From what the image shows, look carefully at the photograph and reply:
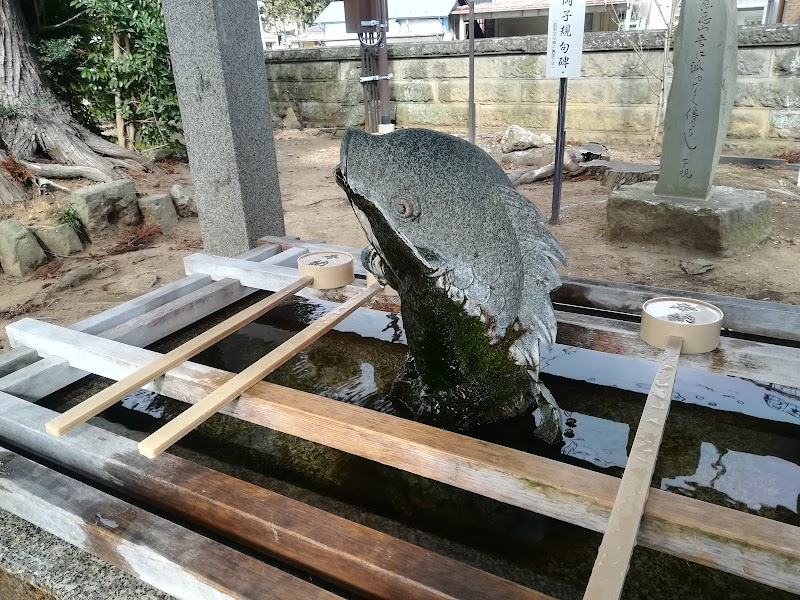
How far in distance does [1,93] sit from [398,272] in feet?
20.1

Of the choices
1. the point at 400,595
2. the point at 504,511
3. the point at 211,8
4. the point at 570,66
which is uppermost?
the point at 211,8

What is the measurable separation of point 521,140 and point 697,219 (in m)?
3.73

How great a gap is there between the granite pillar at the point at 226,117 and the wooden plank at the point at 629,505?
265 cm

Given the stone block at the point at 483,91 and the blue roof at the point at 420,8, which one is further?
the blue roof at the point at 420,8

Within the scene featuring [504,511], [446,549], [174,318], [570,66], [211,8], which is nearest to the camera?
[446,549]

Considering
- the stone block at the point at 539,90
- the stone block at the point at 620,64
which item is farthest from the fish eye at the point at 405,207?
the stone block at the point at 539,90

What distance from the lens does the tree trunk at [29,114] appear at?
5.67 meters

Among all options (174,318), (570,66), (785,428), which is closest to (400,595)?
(785,428)

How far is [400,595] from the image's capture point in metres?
1.13

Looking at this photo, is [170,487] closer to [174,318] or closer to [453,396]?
[453,396]

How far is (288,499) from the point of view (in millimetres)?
1339

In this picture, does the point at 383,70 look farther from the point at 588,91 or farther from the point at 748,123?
the point at 748,123

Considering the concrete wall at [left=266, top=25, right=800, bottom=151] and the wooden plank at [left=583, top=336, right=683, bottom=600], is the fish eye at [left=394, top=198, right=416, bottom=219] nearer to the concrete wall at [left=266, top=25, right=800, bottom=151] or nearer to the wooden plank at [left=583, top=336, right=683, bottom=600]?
the wooden plank at [left=583, top=336, right=683, bottom=600]

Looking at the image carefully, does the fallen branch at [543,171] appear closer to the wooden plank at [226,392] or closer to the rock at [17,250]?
the rock at [17,250]
